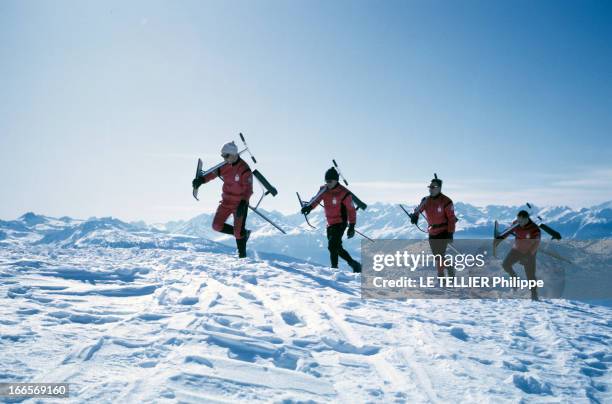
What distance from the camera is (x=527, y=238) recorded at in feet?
35.3

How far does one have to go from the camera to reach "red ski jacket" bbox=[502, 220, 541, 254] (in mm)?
10609

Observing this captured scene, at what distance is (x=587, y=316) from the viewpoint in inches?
295

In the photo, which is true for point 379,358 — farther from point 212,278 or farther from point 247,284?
point 212,278

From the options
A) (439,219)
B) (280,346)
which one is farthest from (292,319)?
(439,219)

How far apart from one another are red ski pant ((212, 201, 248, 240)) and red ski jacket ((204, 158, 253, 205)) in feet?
0.52

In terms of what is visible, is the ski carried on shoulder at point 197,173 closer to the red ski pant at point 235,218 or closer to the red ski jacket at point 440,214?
the red ski pant at point 235,218

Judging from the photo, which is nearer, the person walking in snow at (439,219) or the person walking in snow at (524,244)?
the person walking in snow at (524,244)

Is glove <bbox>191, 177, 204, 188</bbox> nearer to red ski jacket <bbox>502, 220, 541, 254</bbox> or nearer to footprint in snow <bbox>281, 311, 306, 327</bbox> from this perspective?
footprint in snow <bbox>281, 311, 306, 327</bbox>

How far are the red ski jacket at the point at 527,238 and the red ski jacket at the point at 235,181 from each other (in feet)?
24.1

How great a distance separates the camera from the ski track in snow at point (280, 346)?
328 centimetres

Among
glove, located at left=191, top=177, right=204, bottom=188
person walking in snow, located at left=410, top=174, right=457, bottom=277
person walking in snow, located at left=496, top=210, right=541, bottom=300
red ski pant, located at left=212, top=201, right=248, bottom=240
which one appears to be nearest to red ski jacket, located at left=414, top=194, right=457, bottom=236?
person walking in snow, located at left=410, top=174, right=457, bottom=277

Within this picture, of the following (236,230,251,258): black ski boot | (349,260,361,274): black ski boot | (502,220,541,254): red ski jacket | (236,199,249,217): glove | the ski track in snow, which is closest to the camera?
the ski track in snow

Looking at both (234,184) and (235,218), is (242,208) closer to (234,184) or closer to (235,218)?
(235,218)

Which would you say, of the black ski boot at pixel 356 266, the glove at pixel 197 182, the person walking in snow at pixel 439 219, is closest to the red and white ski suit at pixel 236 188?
the glove at pixel 197 182
